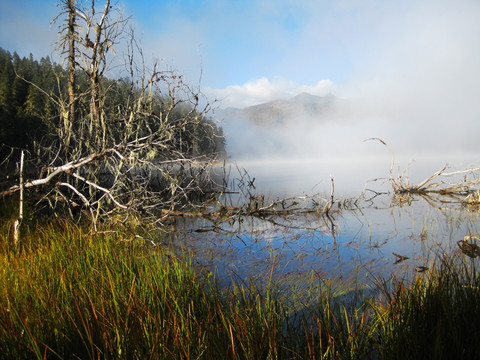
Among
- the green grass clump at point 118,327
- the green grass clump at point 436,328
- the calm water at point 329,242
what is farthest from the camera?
the calm water at point 329,242

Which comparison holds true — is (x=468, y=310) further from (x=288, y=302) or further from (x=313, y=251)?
(x=313, y=251)

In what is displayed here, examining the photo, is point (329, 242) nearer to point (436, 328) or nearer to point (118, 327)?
point (436, 328)

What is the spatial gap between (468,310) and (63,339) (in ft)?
8.58

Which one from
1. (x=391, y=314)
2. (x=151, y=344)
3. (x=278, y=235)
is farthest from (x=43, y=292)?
(x=278, y=235)

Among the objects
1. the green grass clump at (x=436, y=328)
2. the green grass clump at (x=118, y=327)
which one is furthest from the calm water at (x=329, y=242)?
the green grass clump at (x=436, y=328)

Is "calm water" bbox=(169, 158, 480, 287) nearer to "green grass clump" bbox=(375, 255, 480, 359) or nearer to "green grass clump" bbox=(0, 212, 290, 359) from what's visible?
"green grass clump" bbox=(0, 212, 290, 359)

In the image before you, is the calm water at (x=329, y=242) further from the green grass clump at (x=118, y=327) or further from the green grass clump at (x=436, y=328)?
the green grass clump at (x=436, y=328)

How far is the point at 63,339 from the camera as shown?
6.26 feet

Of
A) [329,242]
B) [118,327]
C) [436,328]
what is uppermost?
[436,328]

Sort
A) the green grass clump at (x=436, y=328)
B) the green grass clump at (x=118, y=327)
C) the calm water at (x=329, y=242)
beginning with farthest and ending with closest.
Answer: the calm water at (x=329, y=242) → the green grass clump at (x=118, y=327) → the green grass clump at (x=436, y=328)

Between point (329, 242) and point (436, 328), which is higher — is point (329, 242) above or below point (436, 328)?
below

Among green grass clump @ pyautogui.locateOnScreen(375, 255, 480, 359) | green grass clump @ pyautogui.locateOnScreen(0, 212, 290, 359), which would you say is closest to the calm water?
green grass clump @ pyautogui.locateOnScreen(0, 212, 290, 359)

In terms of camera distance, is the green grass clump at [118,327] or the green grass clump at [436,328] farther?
the green grass clump at [118,327]

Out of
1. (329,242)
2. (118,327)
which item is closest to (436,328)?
(118,327)
